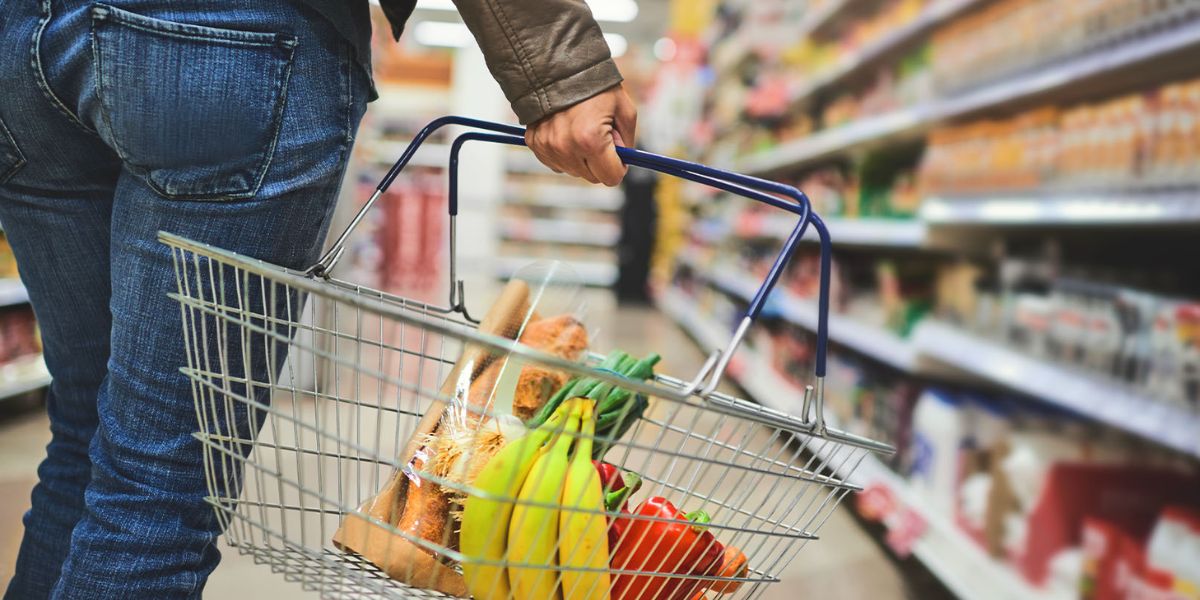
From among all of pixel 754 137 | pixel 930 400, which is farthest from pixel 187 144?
pixel 754 137

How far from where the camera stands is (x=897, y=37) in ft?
10.3

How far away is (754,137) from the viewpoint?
598 centimetres

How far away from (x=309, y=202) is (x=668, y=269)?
29.8 ft

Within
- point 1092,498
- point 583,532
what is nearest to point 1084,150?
point 1092,498

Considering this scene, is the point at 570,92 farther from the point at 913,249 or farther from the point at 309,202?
the point at 913,249

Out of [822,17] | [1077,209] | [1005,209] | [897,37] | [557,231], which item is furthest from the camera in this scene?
[557,231]

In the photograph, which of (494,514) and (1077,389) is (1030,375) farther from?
(494,514)

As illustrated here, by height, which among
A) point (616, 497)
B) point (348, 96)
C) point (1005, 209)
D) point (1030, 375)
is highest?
point (348, 96)

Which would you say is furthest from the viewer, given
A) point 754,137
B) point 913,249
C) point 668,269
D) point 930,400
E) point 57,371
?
point 668,269

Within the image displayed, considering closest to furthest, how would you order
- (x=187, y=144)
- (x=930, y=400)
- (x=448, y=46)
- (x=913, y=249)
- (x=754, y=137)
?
(x=187, y=144)
(x=930, y=400)
(x=913, y=249)
(x=754, y=137)
(x=448, y=46)

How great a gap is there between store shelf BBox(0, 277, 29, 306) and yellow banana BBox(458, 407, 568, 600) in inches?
122

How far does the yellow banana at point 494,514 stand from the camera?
70cm

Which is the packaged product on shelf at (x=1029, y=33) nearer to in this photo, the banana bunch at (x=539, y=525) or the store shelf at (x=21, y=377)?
the banana bunch at (x=539, y=525)

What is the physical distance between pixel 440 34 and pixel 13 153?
622 inches
